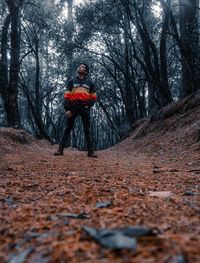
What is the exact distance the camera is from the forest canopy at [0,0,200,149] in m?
12.4

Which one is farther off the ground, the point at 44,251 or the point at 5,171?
the point at 5,171

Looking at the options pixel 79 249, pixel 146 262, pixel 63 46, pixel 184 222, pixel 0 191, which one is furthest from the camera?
pixel 63 46

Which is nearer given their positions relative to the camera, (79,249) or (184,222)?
(79,249)

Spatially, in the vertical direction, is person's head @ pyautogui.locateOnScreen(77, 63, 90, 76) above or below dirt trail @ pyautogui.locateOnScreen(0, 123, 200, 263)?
above

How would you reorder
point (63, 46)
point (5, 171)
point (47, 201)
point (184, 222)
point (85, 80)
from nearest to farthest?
point (184, 222)
point (47, 201)
point (5, 171)
point (85, 80)
point (63, 46)

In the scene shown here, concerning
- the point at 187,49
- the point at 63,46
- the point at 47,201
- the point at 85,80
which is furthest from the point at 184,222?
the point at 63,46

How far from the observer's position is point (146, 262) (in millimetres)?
1393

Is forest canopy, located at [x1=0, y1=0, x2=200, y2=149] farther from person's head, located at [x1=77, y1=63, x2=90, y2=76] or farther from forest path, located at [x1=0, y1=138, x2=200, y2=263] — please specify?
forest path, located at [x1=0, y1=138, x2=200, y2=263]

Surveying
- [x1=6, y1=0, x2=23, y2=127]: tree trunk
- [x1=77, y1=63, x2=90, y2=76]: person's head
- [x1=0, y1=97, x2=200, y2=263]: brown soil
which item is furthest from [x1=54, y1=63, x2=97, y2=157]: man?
[x1=6, y1=0, x2=23, y2=127]: tree trunk

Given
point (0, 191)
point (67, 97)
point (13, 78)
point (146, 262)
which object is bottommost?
point (146, 262)

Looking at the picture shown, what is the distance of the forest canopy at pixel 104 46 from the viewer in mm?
12398

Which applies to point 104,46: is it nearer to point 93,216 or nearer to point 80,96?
point 80,96

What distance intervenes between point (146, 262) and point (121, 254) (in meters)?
0.13

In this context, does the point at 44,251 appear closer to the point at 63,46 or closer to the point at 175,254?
the point at 175,254
